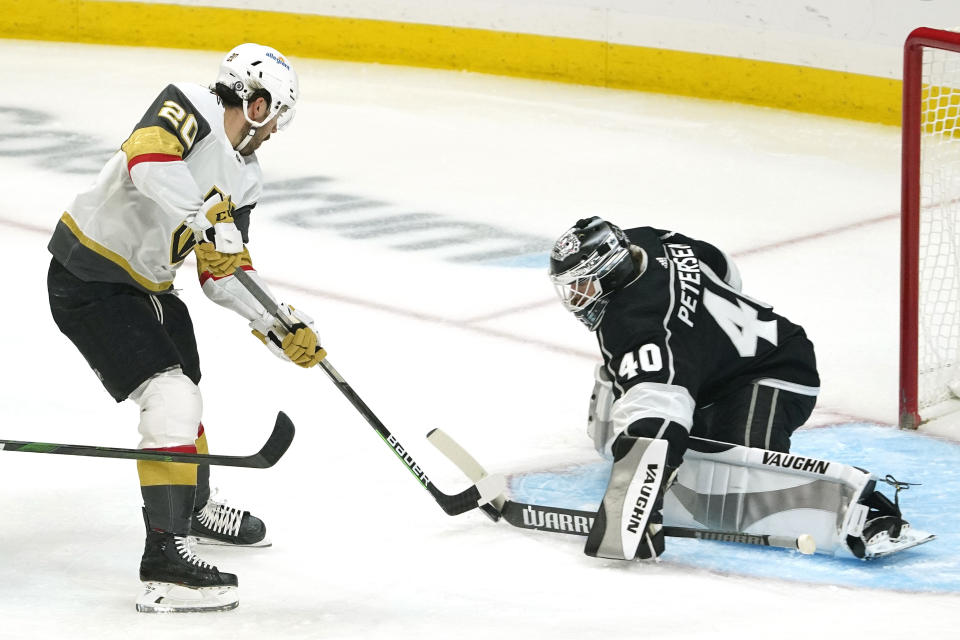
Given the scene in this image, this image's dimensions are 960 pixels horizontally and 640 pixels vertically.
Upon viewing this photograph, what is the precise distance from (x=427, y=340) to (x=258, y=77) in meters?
1.91

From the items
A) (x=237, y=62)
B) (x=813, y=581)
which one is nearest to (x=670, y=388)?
(x=813, y=581)

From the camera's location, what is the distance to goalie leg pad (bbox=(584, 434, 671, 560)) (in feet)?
10.3

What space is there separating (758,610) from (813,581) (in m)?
0.24

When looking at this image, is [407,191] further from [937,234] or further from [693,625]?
[693,625]

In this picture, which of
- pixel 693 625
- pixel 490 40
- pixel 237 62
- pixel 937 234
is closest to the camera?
pixel 693 625

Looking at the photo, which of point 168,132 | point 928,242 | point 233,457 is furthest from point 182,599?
point 928,242

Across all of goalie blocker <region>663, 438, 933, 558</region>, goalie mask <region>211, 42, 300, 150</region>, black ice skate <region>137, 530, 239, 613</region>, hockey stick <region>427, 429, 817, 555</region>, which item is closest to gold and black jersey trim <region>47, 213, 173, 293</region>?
goalie mask <region>211, 42, 300, 150</region>

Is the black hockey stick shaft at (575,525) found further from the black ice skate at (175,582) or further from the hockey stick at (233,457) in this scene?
the black ice skate at (175,582)

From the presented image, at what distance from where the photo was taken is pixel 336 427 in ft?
13.6

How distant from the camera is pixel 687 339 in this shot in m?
3.32

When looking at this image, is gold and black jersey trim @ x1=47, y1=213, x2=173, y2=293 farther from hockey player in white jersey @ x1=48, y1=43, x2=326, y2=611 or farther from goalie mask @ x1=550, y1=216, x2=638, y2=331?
goalie mask @ x1=550, y1=216, x2=638, y2=331

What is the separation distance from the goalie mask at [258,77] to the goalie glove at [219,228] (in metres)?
0.20

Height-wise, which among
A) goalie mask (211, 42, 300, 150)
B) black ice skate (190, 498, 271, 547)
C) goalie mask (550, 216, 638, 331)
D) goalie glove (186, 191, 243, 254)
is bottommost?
black ice skate (190, 498, 271, 547)

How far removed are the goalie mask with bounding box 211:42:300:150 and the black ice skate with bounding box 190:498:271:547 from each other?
2.68ft
